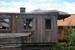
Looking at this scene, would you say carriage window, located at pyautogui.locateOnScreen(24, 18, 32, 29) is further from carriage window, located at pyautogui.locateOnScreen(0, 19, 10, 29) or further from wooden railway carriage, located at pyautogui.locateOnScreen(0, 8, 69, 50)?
carriage window, located at pyautogui.locateOnScreen(0, 19, 10, 29)

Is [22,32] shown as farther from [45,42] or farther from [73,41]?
[73,41]

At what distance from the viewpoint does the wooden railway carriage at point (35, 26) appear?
117 feet

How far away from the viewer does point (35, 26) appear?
3638 centimetres

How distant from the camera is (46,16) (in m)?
36.2

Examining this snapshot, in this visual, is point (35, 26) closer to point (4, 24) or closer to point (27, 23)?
point (27, 23)

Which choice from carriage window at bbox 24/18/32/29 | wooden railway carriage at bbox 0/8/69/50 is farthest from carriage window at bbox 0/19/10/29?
carriage window at bbox 24/18/32/29

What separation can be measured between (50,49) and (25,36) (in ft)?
10.8

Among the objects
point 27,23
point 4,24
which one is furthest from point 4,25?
point 27,23

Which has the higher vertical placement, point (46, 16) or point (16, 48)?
point (46, 16)

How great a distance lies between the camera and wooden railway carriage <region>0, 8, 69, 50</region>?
35812 mm

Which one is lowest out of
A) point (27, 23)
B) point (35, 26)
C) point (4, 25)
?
point (35, 26)

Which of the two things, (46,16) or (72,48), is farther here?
(46,16)

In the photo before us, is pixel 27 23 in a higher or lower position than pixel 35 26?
higher

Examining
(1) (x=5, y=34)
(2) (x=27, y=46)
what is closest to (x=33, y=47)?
(2) (x=27, y=46)
